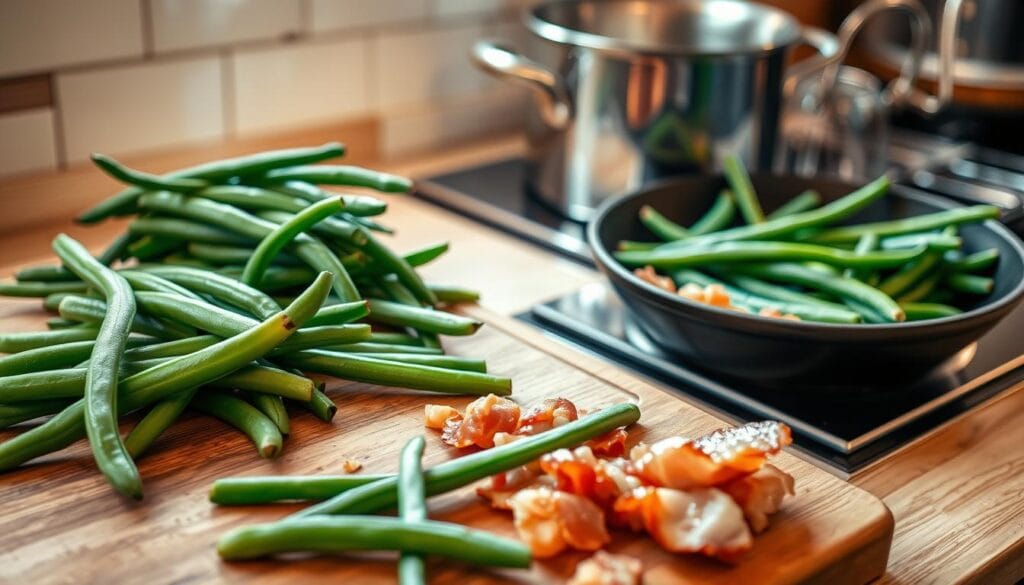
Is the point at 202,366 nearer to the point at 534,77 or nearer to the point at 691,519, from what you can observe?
the point at 691,519

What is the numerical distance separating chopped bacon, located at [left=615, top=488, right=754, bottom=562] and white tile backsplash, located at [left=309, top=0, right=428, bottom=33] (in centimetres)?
114

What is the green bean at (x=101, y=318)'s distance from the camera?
3.65 feet

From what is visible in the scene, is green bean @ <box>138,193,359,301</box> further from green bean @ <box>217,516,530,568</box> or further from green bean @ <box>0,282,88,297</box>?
green bean @ <box>217,516,530,568</box>

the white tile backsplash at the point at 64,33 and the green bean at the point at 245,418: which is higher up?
the white tile backsplash at the point at 64,33

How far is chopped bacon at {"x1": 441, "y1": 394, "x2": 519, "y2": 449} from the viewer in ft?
3.29

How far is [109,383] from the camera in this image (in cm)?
98

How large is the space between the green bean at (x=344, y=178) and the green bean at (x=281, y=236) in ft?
0.42

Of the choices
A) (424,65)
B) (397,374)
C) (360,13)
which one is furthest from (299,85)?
(397,374)

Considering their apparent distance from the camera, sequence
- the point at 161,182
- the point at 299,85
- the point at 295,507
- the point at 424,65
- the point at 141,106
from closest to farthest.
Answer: the point at 295,507 → the point at 161,182 → the point at 141,106 → the point at 299,85 → the point at 424,65

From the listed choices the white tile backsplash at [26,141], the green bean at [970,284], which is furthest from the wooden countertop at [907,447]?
the green bean at [970,284]

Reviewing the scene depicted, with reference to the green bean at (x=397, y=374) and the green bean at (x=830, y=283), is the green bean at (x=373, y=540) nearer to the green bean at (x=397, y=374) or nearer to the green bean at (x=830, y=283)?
the green bean at (x=397, y=374)

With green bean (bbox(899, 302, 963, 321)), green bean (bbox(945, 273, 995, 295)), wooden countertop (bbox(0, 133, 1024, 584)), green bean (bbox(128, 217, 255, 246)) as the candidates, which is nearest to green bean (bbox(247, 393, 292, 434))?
green bean (bbox(128, 217, 255, 246))

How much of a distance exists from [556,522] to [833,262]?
617 millimetres

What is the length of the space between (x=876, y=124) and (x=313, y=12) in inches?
35.9
